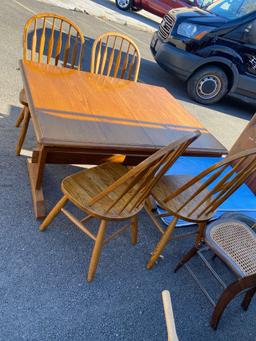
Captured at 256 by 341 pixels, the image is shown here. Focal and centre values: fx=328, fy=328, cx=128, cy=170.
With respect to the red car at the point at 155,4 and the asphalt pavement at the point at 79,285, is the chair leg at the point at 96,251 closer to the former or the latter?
the asphalt pavement at the point at 79,285

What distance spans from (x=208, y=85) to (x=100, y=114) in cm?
323

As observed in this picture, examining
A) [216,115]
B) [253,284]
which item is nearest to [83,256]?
[253,284]

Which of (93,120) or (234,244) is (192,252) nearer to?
(234,244)

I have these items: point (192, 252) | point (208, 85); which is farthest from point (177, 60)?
point (192, 252)

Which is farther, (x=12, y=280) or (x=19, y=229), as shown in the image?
(x=19, y=229)

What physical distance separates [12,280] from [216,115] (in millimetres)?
3846

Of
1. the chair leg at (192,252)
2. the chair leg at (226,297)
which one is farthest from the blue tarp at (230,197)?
the chair leg at (226,297)

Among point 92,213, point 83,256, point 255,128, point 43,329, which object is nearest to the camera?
point 43,329

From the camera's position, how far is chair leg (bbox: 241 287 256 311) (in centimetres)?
202

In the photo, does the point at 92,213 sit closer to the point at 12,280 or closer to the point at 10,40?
the point at 12,280

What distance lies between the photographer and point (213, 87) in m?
4.85

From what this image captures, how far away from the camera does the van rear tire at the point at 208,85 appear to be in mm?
4723

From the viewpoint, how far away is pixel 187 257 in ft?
6.89

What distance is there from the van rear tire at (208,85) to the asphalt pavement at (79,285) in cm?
287
